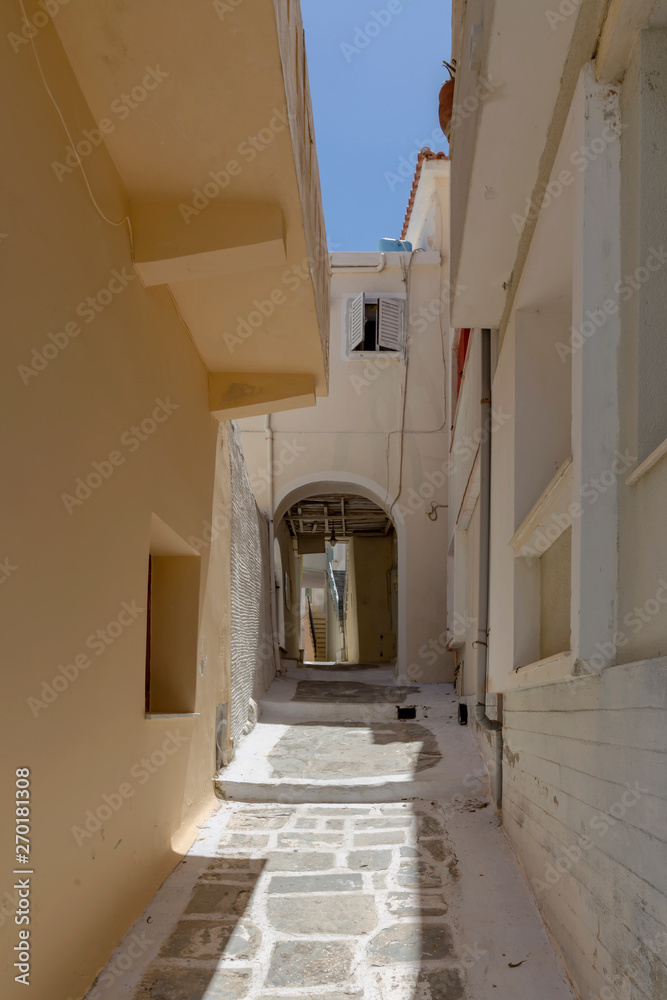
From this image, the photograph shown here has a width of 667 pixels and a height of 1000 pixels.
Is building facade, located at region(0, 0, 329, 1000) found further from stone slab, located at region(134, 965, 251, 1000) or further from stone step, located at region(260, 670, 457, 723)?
stone step, located at region(260, 670, 457, 723)

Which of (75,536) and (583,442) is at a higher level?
(583,442)

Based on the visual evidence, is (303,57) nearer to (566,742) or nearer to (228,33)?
(228,33)

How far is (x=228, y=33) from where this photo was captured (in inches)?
98.0

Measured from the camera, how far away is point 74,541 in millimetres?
2678

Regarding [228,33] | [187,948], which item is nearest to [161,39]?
[228,33]
